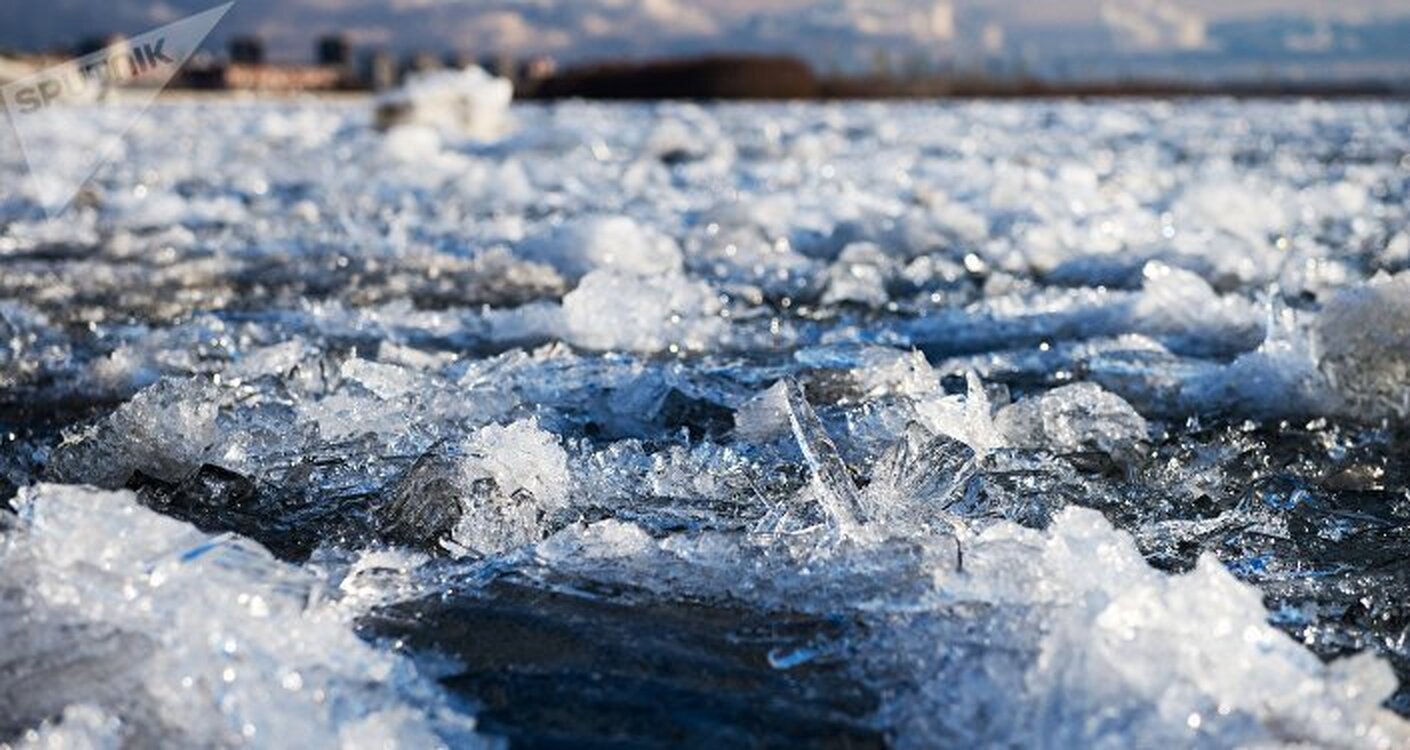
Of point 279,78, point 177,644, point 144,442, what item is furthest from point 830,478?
point 279,78

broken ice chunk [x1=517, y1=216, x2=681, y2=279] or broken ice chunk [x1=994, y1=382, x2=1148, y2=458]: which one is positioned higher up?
broken ice chunk [x1=994, y1=382, x2=1148, y2=458]

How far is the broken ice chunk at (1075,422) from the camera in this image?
2.10 metres

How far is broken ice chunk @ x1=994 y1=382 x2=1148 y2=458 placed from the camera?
2.10 m

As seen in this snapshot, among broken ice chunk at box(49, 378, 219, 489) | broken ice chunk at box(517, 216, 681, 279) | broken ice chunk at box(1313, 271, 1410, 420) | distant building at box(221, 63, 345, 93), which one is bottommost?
distant building at box(221, 63, 345, 93)

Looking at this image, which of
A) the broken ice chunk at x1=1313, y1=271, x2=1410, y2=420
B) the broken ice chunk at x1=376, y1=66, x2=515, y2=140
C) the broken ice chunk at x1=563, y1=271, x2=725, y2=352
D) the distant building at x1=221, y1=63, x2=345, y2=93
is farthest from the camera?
the distant building at x1=221, y1=63, x2=345, y2=93

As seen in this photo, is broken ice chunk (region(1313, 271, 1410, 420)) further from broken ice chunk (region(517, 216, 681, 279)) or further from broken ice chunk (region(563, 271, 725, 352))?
broken ice chunk (region(517, 216, 681, 279))

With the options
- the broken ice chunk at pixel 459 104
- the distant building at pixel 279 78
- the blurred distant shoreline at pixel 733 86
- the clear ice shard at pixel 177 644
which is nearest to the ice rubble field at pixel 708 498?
the clear ice shard at pixel 177 644

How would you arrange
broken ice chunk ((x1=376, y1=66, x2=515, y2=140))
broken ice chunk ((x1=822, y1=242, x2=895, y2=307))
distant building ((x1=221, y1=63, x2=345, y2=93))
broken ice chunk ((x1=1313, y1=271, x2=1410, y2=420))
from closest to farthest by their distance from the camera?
broken ice chunk ((x1=1313, y1=271, x2=1410, y2=420)) < broken ice chunk ((x1=822, y1=242, x2=895, y2=307)) < broken ice chunk ((x1=376, y1=66, x2=515, y2=140)) < distant building ((x1=221, y1=63, x2=345, y2=93))

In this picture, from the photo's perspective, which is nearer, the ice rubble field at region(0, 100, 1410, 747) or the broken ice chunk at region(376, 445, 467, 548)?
the ice rubble field at region(0, 100, 1410, 747)

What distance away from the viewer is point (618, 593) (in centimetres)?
147

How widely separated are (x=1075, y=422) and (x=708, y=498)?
684 mm

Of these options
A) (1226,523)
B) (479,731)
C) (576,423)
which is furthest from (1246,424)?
(479,731)

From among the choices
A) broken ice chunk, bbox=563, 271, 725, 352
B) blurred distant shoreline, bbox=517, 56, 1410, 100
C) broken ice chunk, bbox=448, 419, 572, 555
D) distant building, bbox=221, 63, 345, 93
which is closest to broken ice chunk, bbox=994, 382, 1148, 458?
broken ice chunk, bbox=448, 419, 572, 555

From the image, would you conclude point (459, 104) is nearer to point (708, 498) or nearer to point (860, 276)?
point (860, 276)
